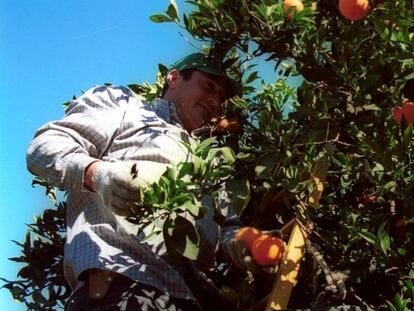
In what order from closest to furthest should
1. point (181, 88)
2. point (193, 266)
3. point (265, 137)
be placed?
point (265, 137) → point (193, 266) → point (181, 88)

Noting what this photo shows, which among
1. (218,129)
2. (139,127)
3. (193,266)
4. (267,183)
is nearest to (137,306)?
(193,266)

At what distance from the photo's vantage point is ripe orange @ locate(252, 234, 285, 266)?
1.45 m

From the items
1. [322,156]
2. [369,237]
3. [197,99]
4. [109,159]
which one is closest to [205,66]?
[197,99]

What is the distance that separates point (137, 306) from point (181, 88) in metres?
0.79

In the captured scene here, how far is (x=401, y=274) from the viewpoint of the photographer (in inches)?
55.2

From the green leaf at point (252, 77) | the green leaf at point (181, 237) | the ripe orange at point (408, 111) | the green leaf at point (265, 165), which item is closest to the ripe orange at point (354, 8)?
the ripe orange at point (408, 111)

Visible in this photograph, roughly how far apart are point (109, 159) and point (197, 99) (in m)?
0.41

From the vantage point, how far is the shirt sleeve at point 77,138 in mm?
1489

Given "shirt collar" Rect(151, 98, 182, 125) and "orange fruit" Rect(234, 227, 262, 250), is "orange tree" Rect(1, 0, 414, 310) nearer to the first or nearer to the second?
"orange fruit" Rect(234, 227, 262, 250)

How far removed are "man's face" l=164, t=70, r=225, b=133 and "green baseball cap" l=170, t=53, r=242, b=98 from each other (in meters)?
0.03

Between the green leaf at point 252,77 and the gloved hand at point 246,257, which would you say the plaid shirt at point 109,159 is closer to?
the gloved hand at point 246,257

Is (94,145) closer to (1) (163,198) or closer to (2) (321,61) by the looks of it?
(1) (163,198)

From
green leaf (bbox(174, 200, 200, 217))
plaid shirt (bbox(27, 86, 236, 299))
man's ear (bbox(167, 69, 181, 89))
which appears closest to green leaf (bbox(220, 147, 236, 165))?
green leaf (bbox(174, 200, 200, 217))

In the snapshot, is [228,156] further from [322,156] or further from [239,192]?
[322,156]
